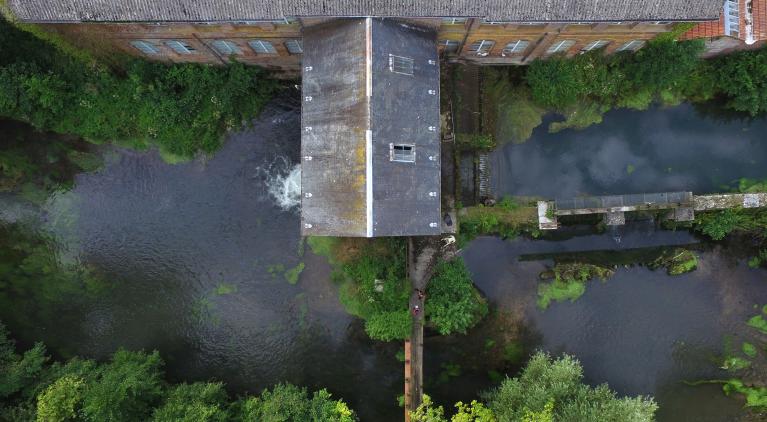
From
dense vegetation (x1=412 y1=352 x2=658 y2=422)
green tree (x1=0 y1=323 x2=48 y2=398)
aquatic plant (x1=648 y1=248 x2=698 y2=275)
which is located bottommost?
dense vegetation (x1=412 y1=352 x2=658 y2=422)

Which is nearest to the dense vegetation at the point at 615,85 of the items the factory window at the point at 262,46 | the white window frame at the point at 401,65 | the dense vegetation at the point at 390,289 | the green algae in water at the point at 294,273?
the white window frame at the point at 401,65

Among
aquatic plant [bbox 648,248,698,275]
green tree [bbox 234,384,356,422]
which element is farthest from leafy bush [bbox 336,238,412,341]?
aquatic plant [bbox 648,248,698,275]

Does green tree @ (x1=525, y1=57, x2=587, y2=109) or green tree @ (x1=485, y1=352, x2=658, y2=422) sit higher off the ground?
green tree @ (x1=525, y1=57, x2=587, y2=109)

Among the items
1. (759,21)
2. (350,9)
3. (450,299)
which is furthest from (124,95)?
(759,21)

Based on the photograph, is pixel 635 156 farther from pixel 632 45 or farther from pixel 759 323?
pixel 759 323

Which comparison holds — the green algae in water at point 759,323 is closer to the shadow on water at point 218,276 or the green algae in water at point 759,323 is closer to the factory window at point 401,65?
the shadow on water at point 218,276

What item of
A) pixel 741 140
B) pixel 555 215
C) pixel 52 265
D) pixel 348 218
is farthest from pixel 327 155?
pixel 741 140

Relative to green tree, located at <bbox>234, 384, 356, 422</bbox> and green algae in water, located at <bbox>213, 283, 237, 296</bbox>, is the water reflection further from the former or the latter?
green algae in water, located at <bbox>213, 283, 237, 296</bbox>
